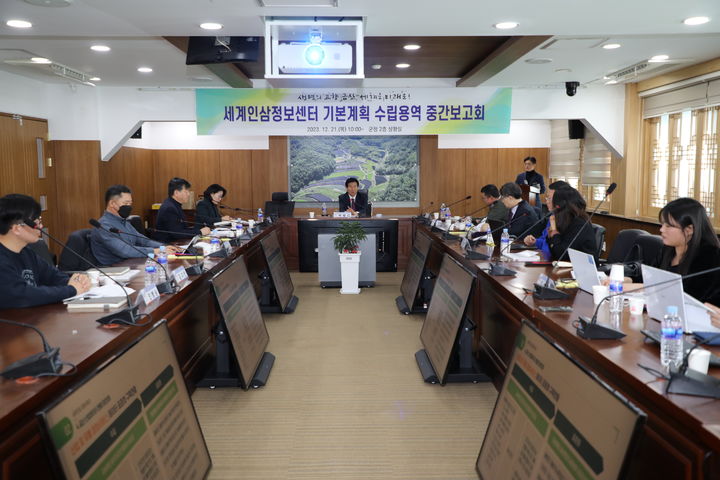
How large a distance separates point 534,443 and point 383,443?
1.13 metres

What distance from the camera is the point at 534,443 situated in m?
1.83

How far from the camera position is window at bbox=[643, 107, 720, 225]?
20.0 feet

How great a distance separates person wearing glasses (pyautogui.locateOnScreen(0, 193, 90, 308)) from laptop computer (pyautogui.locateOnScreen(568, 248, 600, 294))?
8.14 ft

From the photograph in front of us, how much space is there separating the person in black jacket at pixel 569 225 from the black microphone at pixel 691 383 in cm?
228

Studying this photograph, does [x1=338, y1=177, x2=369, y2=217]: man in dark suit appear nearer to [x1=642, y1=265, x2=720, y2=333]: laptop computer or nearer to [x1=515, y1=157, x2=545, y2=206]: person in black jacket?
[x1=515, y1=157, x2=545, y2=206]: person in black jacket

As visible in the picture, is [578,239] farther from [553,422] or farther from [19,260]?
[19,260]

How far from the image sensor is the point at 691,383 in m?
1.54

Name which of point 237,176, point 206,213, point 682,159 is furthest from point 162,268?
point 237,176

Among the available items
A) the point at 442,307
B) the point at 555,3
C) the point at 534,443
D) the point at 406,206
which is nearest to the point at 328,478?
the point at 534,443

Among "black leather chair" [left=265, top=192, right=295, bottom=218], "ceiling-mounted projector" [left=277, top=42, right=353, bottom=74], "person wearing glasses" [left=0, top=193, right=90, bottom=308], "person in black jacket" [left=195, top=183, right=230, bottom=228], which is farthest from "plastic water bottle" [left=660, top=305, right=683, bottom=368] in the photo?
"black leather chair" [left=265, top=192, right=295, bottom=218]

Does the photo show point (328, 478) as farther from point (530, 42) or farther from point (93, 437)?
point (530, 42)

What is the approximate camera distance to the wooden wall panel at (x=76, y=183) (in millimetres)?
7691

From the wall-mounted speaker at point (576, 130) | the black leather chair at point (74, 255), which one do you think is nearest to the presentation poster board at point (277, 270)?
the black leather chair at point (74, 255)

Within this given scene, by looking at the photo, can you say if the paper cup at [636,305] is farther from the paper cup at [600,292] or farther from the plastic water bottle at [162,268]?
the plastic water bottle at [162,268]
